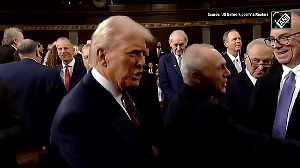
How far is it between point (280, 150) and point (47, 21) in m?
8.30

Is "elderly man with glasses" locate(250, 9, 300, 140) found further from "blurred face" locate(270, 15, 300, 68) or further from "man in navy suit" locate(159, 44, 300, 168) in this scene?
"man in navy suit" locate(159, 44, 300, 168)

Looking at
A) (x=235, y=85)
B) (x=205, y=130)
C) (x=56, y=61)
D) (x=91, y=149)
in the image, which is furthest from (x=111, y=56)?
(x=56, y=61)

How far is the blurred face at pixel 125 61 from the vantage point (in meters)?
1.52

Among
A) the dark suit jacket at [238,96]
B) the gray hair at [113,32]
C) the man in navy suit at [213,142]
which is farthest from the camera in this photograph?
the dark suit jacket at [238,96]

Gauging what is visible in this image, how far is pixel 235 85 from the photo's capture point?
3.14 m

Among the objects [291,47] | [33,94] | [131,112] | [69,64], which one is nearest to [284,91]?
[291,47]

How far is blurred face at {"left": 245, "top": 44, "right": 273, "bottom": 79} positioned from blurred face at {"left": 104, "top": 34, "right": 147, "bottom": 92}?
170cm

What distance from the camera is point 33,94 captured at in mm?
3436

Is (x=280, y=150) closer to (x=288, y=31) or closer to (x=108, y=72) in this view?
(x=288, y=31)

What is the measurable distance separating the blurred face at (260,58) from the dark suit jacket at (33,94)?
1637mm

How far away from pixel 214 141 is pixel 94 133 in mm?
670

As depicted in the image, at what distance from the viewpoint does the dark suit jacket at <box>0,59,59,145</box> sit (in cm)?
339

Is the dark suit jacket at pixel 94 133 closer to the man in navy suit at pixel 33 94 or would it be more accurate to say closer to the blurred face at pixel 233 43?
the man in navy suit at pixel 33 94

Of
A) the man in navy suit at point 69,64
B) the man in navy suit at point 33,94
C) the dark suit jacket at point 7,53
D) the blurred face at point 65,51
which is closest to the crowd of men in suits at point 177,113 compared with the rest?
the man in navy suit at point 33,94
